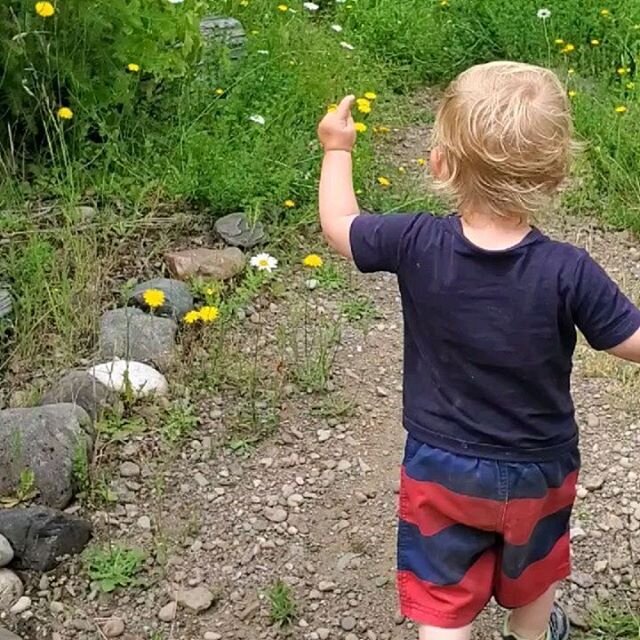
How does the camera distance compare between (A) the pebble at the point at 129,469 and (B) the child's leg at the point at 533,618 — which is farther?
(A) the pebble at the point at 129,469

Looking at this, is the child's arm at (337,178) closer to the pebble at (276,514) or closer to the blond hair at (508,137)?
the blond hair at (508,137)

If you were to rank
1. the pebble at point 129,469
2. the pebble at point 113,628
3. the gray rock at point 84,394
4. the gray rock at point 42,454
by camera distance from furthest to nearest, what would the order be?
the gray rock at point 84,394 → the pebble at point 129,469 → the gray rock at point 42,454 → the pebble at point 113,628

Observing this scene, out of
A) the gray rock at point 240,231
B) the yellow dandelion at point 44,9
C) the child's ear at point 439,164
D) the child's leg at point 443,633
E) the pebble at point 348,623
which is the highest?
the child's ear at point 439,164

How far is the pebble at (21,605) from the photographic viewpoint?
9.60 feet

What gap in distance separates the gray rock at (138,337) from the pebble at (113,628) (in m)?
0.97

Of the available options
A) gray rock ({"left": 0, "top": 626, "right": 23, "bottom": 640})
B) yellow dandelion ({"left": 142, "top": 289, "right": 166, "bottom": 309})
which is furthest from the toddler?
yellow dandelion ({"left": 142, "top": 289, "right": 166, "bottom": 309})

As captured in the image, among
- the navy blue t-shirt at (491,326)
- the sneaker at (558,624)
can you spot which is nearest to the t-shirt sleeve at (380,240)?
the navy blue t-shirt at (491,326)

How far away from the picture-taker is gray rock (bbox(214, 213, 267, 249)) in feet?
14.2

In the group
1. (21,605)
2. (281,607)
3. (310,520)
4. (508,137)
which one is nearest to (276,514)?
(310,520)

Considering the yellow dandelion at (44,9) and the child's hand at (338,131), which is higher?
the child's hand at (338,131)

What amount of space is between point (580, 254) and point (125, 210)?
8.46ft

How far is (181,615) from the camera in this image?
9.69 ft

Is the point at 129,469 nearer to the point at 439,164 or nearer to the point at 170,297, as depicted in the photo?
the point at 170,297

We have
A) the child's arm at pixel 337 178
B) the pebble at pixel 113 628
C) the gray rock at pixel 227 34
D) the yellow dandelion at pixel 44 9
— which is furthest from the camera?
the gray rock at pixel 227 34
